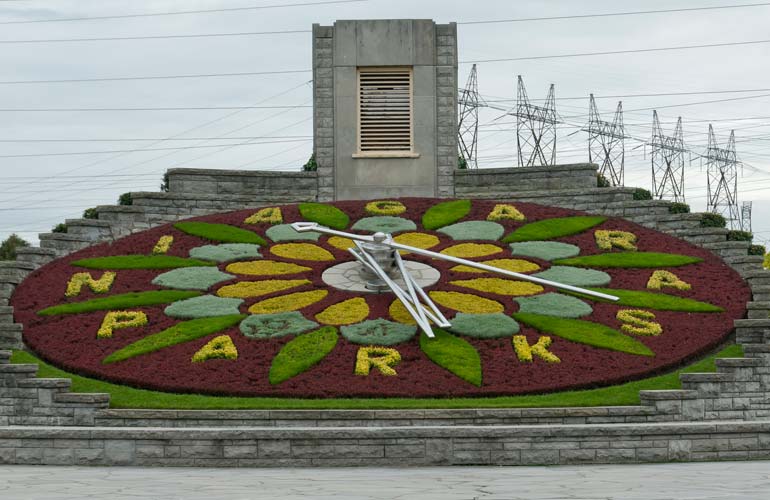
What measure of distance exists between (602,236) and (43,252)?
485 inches

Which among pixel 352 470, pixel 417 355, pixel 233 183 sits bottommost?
pixel 352 470

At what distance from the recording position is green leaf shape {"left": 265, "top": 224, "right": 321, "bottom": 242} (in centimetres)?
2586

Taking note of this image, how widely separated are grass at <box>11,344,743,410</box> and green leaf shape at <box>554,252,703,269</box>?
5.42 meters

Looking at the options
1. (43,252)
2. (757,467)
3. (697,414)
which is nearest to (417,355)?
(697,414)

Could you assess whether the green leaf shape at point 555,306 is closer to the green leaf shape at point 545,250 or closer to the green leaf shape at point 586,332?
the green leaf shape at point 586,332

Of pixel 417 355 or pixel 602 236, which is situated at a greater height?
pixel 602 236

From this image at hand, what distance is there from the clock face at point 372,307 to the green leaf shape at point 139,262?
0.16 ft

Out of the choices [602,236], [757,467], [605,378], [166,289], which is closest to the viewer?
[757,467]

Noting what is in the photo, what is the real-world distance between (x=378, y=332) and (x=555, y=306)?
364 cm

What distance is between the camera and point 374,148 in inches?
1195

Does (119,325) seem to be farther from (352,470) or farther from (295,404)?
(352,470)

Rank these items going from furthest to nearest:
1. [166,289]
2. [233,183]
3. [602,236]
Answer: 1. [233,183]
2. [602,236]
3. [166,289]

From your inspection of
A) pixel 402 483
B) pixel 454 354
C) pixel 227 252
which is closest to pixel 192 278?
pixel 227 252

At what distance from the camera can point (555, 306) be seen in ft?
72.0
